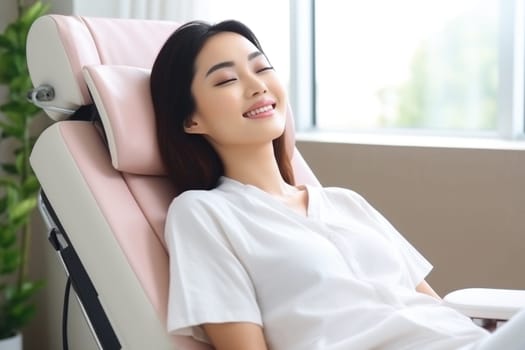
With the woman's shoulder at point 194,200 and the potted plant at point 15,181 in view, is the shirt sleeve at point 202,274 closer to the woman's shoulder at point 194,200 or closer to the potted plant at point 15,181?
the woman's shoulder at point 194,200

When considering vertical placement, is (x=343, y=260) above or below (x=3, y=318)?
above

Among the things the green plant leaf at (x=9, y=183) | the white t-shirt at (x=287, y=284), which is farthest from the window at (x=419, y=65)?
the white t-shirt at (x=287, y=284)

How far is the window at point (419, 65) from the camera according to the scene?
2568 millimetres

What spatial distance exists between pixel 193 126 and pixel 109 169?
182 mm

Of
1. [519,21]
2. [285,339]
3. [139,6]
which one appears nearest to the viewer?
[285,339]

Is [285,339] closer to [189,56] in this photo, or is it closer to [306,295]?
[306,295]

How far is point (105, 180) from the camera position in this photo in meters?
1.63

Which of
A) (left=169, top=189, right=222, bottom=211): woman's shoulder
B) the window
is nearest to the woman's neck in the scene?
(left=169, top=189, right=222, bottom=211): woman's shoulder

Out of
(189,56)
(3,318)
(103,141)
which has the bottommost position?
(3,318)

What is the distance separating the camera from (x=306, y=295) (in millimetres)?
1511

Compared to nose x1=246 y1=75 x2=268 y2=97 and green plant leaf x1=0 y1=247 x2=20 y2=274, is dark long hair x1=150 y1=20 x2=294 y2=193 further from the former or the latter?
green plant leaf x1=0 y1=247 x2=20 y2=274

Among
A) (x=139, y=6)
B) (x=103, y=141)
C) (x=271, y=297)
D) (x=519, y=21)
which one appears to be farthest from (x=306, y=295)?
(x=139, y=6)

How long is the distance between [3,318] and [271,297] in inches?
63.6

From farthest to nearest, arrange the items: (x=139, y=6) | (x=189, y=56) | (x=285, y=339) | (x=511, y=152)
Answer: (x=139, y=6) < (x=511, y=152) < (x=189, y=56) < (x=285, y=339)
